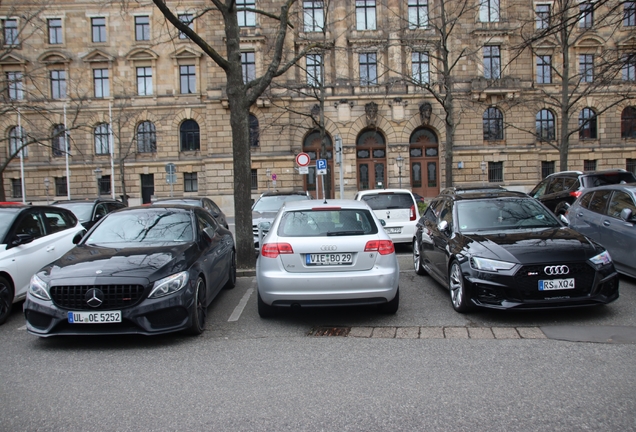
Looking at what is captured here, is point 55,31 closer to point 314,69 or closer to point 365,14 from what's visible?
point 314,69

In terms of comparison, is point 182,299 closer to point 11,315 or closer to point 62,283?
point 62,283

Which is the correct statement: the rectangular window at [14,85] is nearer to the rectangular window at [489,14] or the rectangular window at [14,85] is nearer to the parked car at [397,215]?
the parked car at [397,215]

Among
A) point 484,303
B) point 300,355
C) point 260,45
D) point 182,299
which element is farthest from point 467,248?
point 260,45

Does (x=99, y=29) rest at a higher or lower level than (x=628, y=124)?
higher

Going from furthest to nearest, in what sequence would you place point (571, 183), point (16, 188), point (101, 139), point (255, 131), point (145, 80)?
point (16, 188) → point (101, 139) → point (145, 80) → point (255, 131) → point (571, 183)

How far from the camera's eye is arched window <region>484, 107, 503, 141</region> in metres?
35.5

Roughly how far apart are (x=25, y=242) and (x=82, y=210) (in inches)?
228

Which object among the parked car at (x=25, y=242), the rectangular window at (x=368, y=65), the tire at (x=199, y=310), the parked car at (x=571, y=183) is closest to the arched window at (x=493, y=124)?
the rectangular window at (x=368, y=65)

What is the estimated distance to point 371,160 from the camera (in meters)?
36.0

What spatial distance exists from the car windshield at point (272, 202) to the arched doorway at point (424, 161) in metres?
23.5

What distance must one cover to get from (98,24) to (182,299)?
39661 mm

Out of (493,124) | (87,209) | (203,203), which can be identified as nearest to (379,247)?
(87,209)

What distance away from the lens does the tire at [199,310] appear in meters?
5.44

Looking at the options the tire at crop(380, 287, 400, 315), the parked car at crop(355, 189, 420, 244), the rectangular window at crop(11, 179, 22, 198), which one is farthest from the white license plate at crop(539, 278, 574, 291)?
the rectangular window at crop(11, 179, 22, 198)
